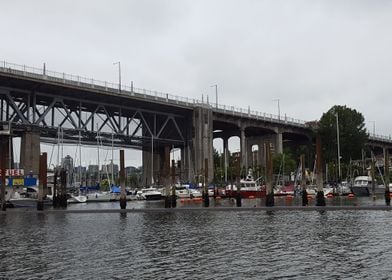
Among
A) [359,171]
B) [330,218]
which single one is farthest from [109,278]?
[359,171]

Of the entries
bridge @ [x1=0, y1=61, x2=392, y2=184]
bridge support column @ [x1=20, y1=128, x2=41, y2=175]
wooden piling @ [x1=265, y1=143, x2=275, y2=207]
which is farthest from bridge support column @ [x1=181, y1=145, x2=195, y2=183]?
wooden piling @ [x1=265, y1=143, x2=275, y2=207]

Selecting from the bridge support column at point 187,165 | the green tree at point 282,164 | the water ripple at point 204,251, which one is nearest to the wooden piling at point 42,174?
the water ripple at point 204,251

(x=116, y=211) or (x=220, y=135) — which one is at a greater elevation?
(x=220, y=135)

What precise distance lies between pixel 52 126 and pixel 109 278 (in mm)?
88444

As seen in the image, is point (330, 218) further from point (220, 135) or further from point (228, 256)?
point (220, 135)

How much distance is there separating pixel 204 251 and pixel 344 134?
128757 mm

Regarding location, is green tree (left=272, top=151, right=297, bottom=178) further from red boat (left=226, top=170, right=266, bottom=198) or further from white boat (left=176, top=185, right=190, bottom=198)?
red boat (left=226, top=170, right=266, bottom=198)

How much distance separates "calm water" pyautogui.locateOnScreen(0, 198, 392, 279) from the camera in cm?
1834

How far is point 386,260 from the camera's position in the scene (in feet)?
64.9

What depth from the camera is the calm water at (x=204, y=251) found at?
18344mm

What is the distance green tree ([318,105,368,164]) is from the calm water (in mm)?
109773

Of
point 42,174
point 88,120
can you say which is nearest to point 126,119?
point 88,120

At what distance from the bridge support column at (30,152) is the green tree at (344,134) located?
79232 millimetres

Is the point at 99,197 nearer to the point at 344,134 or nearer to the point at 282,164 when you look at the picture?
the point at 282,164
